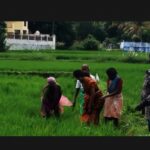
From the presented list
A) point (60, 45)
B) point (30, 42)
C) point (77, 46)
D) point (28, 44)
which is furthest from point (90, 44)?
point (28, 44)

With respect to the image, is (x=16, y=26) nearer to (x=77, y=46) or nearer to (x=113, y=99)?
(x=77, y=46)

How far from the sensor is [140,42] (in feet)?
185

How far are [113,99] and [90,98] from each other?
1.21 ft

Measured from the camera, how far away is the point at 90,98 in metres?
9.26

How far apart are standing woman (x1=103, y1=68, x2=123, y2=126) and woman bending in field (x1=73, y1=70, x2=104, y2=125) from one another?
0.42ft

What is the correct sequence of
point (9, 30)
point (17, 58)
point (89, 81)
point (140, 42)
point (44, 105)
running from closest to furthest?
point (89, 81) < point (44, 105) < point (17, 58) < point (9, 30) < point (140, 42)

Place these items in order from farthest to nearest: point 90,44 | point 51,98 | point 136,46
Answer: point 136,46
point 90,44
point 51,98

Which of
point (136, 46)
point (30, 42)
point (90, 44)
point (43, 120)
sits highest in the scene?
point (43, 120)

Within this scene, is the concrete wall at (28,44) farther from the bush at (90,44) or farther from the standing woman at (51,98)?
the standing woman at (51,98)

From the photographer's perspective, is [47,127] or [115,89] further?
[115,89]

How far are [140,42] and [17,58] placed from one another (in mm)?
25220

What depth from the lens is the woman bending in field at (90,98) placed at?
30.2ft
